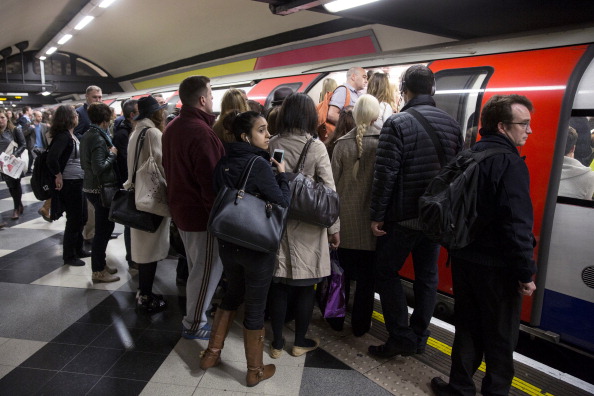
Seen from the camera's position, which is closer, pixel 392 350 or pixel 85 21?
pixel 392 350

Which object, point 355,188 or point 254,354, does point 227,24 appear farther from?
point 254,354

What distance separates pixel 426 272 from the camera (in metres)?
2.61

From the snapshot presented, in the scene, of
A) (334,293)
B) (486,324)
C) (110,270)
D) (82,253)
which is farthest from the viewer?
(82,253)

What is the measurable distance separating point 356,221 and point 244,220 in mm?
905

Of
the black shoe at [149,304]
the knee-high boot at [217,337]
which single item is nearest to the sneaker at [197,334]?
the knee-high boot at [217,337]

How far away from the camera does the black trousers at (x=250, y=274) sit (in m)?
2.21

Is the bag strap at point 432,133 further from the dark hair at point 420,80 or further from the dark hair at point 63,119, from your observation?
the dark hair at point 63,119

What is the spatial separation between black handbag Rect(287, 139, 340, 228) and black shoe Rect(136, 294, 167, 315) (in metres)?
1.63

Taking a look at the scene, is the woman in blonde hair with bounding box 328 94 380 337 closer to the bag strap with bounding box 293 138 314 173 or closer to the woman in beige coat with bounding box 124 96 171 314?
the bag strap with bounding box 293 138 314 173

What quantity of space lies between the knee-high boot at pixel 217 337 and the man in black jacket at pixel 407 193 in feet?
3.25

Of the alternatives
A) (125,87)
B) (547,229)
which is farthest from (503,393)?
(125,87)

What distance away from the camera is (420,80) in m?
2.49

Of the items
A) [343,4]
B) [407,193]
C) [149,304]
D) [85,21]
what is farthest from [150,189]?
[85,21]

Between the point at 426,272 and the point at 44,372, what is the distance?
2.48m
